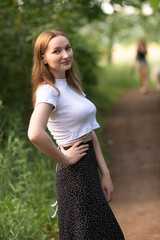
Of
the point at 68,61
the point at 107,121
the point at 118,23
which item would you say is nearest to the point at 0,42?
the point at 68,61

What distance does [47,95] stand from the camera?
238 cm

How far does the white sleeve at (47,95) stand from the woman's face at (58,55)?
15 centimetres

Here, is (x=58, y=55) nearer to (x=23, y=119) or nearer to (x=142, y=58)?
(x=23, y=119)

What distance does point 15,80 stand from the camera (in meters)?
6.79

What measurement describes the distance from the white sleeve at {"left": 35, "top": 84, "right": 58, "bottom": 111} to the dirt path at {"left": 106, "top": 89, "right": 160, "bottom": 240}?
8.24 ft

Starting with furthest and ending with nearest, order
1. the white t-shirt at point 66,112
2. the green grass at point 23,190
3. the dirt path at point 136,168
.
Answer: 1. the dirt path at point 136,168
2. the green grass at point 23,190
3. the white t-shirt at point 66,112

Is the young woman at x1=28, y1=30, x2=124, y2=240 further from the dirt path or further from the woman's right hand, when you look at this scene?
the dirt path

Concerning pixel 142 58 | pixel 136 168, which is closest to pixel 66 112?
pixel 136 168

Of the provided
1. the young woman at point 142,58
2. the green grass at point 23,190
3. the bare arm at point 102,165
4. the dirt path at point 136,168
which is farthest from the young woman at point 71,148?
the young woman at point 142,58

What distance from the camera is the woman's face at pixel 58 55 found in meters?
2.52

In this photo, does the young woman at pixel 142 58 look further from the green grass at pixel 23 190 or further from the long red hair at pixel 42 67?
the long red hair at pixel 42 67

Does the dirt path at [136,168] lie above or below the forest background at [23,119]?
below

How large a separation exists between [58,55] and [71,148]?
581 mm

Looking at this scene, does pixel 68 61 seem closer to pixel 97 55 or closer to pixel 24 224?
pixel 24 224
